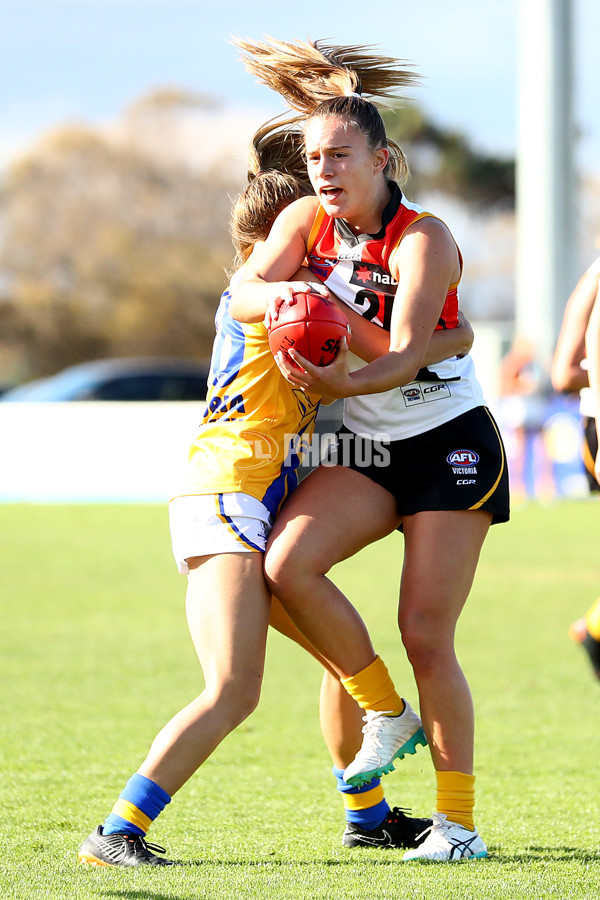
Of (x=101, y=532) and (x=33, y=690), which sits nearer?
(x=33, y=690)

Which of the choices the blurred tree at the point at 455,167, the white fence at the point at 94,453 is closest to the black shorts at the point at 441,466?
the white fence at the point at 94,453

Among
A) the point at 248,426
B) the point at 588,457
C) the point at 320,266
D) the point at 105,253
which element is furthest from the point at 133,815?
the point at 105,253

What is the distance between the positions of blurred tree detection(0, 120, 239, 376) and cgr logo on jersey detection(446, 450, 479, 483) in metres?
47.8

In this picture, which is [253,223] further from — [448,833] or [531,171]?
[531,171]

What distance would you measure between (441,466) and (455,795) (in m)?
1.01

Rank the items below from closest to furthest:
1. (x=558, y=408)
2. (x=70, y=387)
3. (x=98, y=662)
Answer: (x=98, y=662), (x=558, y=408), (x=70, y=387)

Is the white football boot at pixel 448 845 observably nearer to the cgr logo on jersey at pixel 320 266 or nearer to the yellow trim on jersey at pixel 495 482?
the yellow trim on jersey at pixel 495 482

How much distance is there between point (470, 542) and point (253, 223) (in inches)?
48.0

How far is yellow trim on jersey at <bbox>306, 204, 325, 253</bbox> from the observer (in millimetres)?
3760

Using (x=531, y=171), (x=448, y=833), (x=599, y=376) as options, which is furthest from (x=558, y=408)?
(x=448, y=833)

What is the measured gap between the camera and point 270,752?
5289 mm

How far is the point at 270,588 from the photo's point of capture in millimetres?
3682

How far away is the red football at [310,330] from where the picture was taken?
341 centimetres

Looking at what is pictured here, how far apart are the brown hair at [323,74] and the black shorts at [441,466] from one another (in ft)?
2.84
